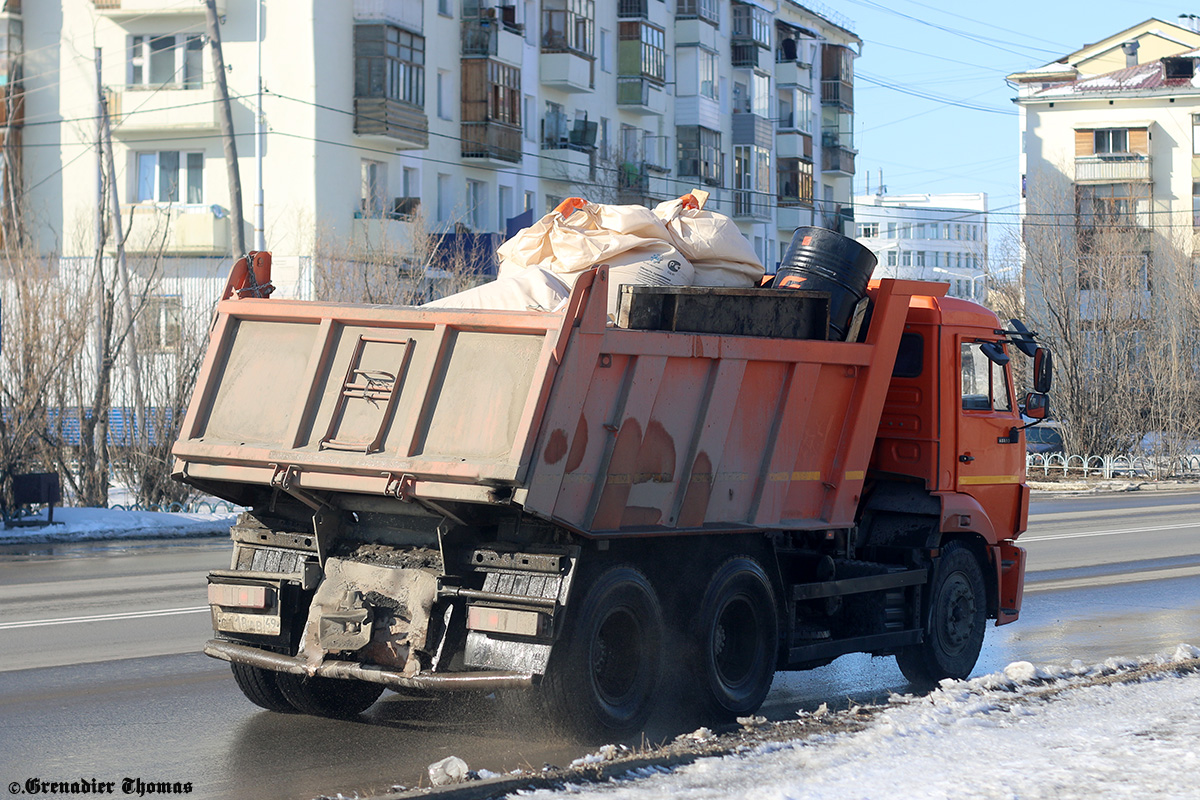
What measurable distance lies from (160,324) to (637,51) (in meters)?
31.9

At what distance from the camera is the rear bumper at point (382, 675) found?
7.06m

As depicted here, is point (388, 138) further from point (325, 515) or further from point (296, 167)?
point (325, 515)

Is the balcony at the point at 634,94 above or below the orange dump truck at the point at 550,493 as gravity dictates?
above

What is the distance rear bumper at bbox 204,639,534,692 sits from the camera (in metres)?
7.06

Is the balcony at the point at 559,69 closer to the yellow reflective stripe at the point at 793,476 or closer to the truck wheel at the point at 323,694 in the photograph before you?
the yellow reflective stripe at the point at 793,476

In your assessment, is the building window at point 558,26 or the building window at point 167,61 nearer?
the building window at point 167,61

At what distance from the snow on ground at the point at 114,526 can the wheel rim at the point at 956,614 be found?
533 inches

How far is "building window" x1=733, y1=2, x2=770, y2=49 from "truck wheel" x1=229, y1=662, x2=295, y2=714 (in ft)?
189

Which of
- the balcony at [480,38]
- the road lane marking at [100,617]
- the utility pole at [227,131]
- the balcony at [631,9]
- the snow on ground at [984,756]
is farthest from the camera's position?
the balcony at [631,9]

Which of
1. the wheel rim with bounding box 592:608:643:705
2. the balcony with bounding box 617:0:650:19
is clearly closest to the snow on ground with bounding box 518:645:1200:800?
the wheel rim with bounding box 592:608:643:705

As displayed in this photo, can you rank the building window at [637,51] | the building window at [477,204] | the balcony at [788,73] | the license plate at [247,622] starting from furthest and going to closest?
the balcony at [788,73] → the building window at [637,51] → the building window at [477,204] → the license plate at [247,622]

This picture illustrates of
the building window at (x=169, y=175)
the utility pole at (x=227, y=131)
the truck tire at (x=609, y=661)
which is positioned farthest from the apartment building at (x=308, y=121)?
the truck tire at (x=609, y=661)

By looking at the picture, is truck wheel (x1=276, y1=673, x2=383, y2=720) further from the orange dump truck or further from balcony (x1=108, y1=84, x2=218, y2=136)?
balcony (x1=108, y1=84, x2=218, y2=136)

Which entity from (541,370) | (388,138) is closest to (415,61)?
(388,138)
